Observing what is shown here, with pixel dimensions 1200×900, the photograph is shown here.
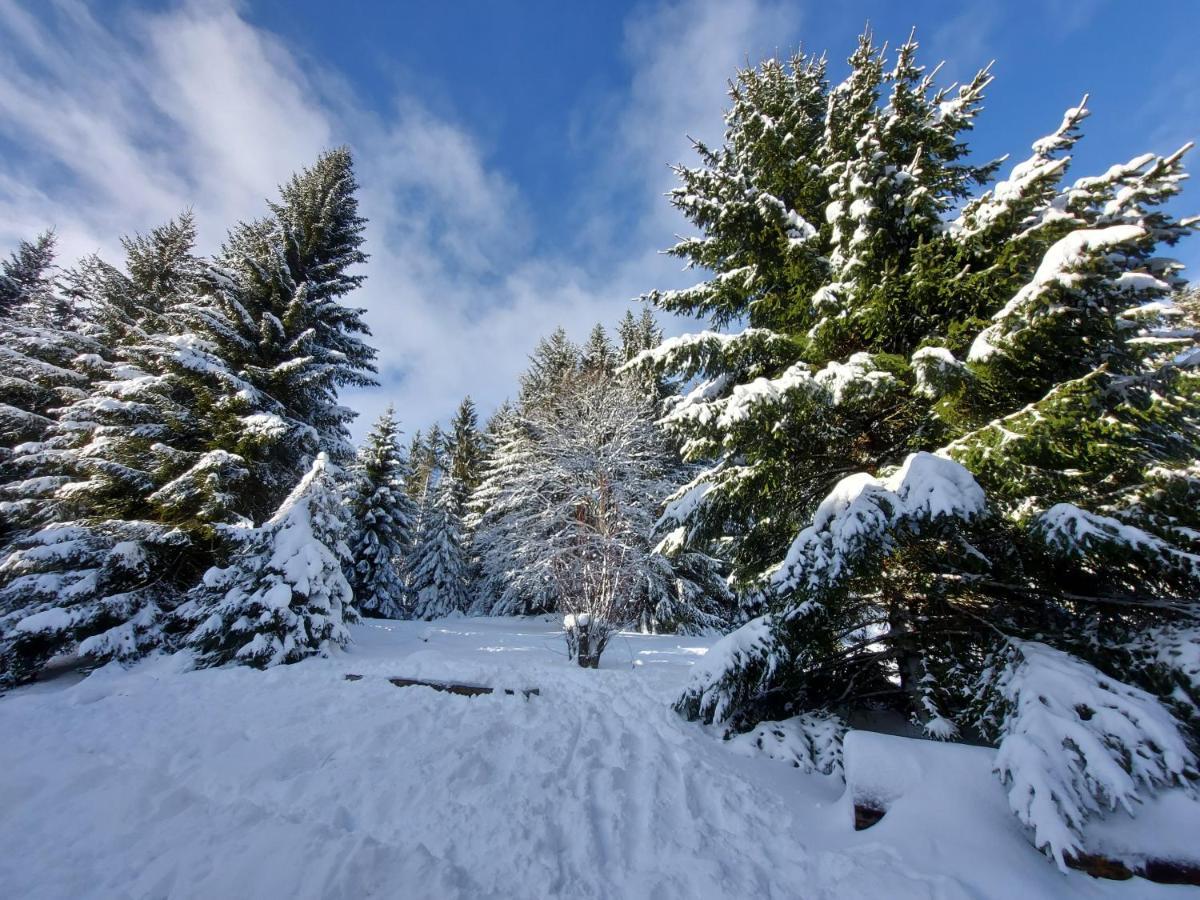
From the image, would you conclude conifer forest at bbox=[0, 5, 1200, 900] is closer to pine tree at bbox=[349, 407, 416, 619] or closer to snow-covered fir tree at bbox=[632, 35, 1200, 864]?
snow-covered fir tree at bbox=[632, 35, 1200, 864]

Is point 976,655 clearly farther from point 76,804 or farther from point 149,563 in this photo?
point 149,563

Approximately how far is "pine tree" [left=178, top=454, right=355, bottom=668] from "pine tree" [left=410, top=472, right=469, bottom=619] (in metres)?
11.4

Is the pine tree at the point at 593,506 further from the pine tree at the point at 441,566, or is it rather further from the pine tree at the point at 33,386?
the pine tree at the point at 33,386

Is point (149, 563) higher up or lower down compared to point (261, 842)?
higher up

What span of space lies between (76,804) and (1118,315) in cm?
835

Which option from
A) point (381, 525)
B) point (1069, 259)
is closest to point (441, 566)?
point (381, 525)

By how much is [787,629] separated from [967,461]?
6.47 feet

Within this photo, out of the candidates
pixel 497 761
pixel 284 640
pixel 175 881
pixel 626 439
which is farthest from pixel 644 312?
pixel 175 881

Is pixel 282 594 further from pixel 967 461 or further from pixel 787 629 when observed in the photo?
pixel 967 461

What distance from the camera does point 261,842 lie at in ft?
8.02

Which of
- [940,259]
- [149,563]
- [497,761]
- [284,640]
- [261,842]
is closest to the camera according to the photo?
[261,842]

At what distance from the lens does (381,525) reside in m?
17.9

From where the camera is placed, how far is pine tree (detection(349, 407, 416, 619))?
17.1m

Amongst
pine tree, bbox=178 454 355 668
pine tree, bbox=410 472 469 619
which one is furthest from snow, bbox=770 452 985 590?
pine tree, bbox=410 472 469 619
